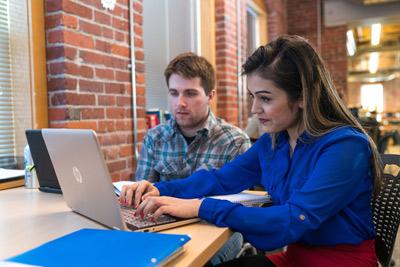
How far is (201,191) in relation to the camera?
145 cm

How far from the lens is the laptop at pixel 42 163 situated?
158 cm

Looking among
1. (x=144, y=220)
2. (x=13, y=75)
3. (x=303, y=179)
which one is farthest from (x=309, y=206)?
(x=13, y=75)

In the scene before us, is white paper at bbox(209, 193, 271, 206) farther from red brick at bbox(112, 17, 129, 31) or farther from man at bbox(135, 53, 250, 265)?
red brick at bbox(112, 17, 129, 31)

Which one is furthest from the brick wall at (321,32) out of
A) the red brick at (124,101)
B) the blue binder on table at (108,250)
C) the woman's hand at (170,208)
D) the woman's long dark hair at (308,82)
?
the blue binder on table at (108,250)

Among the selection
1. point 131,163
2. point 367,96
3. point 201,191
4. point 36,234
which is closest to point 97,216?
point 36,234

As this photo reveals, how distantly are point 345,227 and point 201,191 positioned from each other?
0.54m

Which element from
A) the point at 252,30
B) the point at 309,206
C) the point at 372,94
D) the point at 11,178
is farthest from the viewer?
the point at 372,94

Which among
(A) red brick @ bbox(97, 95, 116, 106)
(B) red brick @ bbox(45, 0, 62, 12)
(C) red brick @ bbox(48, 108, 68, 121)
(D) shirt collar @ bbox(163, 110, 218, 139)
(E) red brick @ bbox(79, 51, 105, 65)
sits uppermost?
(B) red brick @ bbox(45, 0, 62, 12)

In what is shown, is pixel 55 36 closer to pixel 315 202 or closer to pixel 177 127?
pixel 177 127

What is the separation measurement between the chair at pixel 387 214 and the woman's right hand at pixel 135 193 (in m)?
0.76

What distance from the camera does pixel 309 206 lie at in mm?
1028

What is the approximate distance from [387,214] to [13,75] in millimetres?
1770

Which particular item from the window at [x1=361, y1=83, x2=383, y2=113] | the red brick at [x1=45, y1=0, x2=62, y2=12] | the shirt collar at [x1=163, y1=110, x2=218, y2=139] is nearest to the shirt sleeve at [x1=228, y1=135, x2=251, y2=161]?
the shirt collar at [x1=163, y1=110, x2=218, y2=139]

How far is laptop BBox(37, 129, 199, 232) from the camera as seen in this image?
37.9 inches
